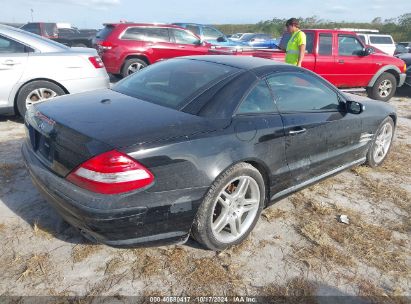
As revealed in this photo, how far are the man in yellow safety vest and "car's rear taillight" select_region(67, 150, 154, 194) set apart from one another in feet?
16.8

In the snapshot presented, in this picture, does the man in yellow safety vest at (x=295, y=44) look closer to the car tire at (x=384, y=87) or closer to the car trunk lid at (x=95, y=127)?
the car tire at (x=384, y=87)

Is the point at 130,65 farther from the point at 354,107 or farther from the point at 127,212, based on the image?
the point at 127,212

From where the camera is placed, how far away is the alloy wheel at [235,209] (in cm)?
276

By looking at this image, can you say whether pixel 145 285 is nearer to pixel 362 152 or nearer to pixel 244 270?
pixel 244 270

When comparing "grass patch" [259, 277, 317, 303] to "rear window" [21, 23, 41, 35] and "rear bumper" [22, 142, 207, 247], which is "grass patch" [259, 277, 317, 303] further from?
"rear window" [21, 23, 41, 35]

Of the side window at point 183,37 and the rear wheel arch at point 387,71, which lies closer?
the rear wheel arch at point 387,71

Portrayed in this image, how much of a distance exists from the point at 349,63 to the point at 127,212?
789cm

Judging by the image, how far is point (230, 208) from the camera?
2.81 meters

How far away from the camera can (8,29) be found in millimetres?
5391

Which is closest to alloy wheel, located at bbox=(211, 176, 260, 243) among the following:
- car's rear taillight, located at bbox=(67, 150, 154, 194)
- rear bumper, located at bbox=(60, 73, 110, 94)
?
car's rear taillight, located at bbox=(67, 150, 154, 194)

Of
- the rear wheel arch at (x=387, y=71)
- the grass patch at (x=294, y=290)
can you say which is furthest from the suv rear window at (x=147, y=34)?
the grass patch at (x=294, y=290)

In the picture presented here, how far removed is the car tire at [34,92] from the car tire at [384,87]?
7.50m

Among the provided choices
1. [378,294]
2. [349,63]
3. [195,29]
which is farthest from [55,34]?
[378,294]

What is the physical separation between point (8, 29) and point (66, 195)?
4.25 metres
